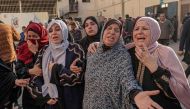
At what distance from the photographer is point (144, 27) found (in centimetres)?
316

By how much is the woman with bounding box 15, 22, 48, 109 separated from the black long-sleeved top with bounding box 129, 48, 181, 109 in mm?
1176

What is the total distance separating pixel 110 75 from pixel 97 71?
17 cm

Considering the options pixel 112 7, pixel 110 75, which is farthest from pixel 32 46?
pixel 112 7

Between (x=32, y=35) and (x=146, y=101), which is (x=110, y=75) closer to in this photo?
(x=146, y=101)

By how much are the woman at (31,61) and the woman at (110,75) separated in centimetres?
65

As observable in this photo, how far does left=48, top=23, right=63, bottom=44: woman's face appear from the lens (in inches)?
148

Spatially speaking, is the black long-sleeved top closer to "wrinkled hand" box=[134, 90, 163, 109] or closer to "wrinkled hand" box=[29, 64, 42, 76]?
"wrinkled hand" box=[134, 90, 163, 109]

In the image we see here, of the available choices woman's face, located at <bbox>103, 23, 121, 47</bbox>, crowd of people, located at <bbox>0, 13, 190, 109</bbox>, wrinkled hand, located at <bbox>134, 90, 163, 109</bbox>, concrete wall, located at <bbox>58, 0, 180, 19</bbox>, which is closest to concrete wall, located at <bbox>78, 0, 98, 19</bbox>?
concrete wall, located at <bbox>58, 0, 180, 19</bbox>

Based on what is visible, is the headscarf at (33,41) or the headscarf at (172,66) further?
the headscarf at (33,41)

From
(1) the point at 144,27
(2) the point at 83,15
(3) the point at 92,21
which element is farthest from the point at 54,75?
(2) the point at 83,15

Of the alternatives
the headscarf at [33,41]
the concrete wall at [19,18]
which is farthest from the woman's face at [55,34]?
the concrete wall at [19,18]

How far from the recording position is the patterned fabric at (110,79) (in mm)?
3133

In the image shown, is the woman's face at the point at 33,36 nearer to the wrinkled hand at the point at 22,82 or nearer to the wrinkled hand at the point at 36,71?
the wrinkled hand at the point at 36,71

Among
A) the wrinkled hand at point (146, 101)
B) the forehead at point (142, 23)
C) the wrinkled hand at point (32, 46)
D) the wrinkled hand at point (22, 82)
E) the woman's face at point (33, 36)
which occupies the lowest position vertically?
the wrinkled hand at point (22, 82)
